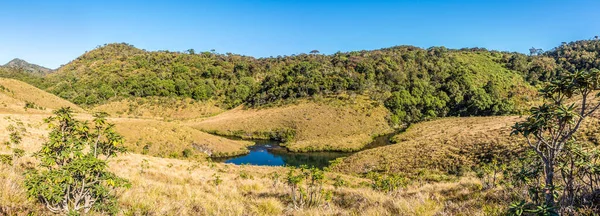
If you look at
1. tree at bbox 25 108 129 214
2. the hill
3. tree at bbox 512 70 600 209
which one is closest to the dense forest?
the hill

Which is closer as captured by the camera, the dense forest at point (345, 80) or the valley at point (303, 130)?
the valley at point (303, 130)

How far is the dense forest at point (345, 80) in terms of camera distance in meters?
76.3

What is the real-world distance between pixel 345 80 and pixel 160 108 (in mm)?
54764

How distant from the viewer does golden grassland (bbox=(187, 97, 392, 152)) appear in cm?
5500

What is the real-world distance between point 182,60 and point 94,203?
4949 inches

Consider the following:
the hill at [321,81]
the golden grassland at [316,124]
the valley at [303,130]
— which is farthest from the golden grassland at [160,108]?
the golden grassland at [316,124]

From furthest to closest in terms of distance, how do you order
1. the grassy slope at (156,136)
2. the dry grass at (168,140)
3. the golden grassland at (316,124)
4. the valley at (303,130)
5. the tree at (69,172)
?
the golden grassland at (316,124) → the dry grass at (168,140) → the grassy slope at (156,136) → the valley at (303,130) → the tree at (69,172)

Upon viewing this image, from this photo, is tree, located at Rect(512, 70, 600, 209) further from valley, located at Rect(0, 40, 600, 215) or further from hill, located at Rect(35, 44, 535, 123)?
hill, located at Rect(35, 44, 535, 123)

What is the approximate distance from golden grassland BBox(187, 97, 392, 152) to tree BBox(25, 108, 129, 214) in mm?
45314

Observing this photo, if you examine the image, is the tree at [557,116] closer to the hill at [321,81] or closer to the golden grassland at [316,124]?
the golden grassland at [316,124]

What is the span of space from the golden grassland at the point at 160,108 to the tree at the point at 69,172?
3226 inches

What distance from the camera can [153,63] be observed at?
4685 inches

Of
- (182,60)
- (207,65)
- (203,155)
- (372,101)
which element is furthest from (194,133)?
(182,60)

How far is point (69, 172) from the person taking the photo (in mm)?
5770
